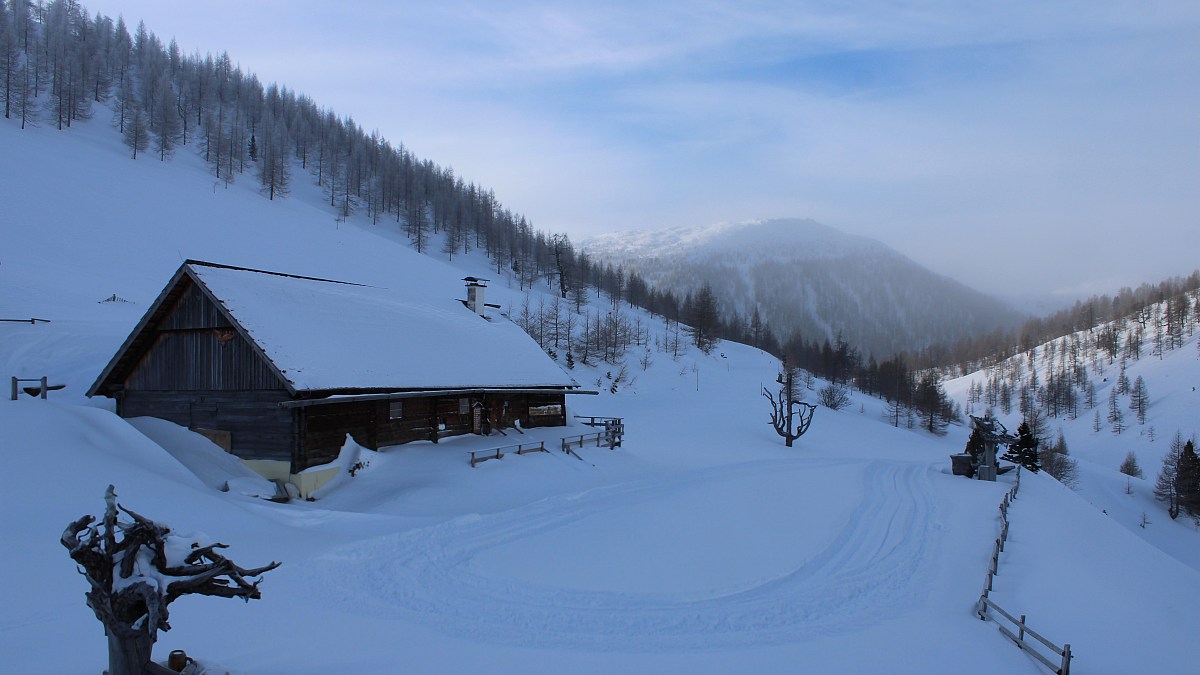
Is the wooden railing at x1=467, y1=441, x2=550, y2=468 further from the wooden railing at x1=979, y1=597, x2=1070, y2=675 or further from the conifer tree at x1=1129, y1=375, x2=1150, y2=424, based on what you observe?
the conifer tree at x1=1129, y1=375, x2=1150, y2=424

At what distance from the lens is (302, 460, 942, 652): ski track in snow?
33.5 ft

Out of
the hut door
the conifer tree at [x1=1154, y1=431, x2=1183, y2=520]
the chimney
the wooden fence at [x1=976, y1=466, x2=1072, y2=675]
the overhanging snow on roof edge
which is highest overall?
the chimney

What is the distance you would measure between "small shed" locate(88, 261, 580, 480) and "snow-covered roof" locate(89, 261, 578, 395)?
5 cm

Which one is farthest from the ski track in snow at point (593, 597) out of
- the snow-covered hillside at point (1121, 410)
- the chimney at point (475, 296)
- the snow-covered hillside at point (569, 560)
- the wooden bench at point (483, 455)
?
the snow-covered hillside at point (1121, 410)

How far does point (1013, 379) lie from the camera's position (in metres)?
148

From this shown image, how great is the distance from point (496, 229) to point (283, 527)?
9848 cm

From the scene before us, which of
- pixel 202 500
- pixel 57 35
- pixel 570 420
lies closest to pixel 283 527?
pixel 202 500

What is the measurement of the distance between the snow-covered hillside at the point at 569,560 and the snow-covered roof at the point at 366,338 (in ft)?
8.85

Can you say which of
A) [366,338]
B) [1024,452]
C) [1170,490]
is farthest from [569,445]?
[1170,490]

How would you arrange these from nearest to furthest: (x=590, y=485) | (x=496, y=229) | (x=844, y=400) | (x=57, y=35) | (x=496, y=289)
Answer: (x=590, y=485) < (x=844, y=400) < (x=496, y=289) < (x=57, y=35) < (x=496, y=229)

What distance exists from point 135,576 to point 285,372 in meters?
12.9

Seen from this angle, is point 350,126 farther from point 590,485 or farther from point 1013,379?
point 1013,379

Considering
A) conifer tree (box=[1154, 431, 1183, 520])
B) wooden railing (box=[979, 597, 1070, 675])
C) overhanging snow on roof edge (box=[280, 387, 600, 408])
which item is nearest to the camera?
wooden railing (box=[979, 597, 1070, 675])

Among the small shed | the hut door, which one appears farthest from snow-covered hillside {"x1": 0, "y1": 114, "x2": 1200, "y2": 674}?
the small shed
